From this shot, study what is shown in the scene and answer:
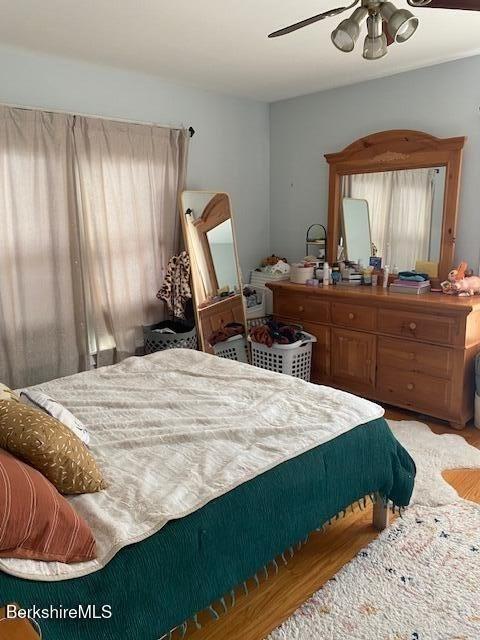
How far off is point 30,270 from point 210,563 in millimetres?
2422

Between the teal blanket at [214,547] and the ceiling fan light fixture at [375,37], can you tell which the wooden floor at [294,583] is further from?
the ceiling fan light fixture at [375,37]

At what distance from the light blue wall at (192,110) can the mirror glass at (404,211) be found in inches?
39.4

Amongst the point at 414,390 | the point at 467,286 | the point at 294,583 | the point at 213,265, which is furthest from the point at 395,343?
the point at 294,583

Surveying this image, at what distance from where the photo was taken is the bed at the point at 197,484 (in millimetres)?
1312

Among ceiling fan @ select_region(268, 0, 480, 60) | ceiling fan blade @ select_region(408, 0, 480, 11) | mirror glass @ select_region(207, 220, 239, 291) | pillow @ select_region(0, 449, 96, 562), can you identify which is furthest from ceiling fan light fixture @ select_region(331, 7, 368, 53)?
mirror glass @ select_region(207, 220, 239, 291)

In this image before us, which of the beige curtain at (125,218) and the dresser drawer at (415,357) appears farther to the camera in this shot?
the beige curtain at (125,218)

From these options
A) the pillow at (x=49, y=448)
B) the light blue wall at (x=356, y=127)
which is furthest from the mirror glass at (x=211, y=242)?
the pillow at (x=49, y=448)

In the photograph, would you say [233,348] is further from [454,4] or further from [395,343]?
[454,4]

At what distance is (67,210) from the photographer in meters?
3.40

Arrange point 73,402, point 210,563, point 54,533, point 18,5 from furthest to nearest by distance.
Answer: point 18,5 < point 73,402 < point 210,563 < point 54,533

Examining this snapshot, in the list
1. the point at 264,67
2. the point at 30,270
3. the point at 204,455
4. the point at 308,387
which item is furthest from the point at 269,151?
the point at 204,455

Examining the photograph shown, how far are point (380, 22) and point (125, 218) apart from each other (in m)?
2.30

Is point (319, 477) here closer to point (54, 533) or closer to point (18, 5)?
point (54, 533)

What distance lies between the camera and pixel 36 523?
128 cm
